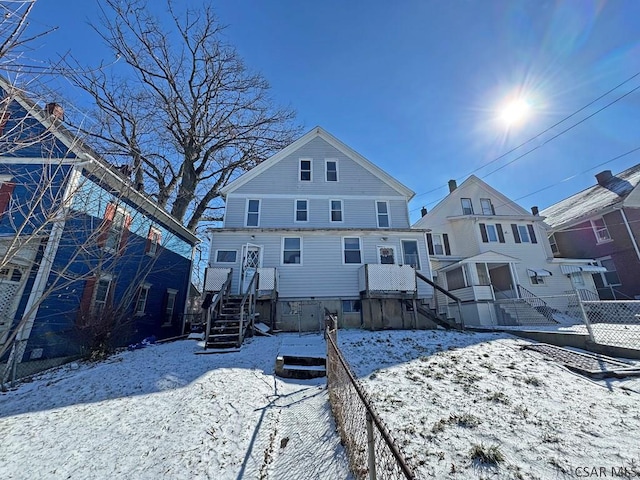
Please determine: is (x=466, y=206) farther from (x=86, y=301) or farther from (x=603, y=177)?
(x=86, y=301)

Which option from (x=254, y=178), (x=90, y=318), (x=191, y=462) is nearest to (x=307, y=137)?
(x=254, y=178)

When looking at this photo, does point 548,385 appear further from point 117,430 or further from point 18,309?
point 18,309

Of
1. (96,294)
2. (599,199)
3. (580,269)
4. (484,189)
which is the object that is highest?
(484,189)

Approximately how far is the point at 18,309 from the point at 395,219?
14.9 meters

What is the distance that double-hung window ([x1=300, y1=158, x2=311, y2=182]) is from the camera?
15484 millimetres

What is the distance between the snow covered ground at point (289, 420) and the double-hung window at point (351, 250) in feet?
23.9

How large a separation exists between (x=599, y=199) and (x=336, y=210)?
20.3m

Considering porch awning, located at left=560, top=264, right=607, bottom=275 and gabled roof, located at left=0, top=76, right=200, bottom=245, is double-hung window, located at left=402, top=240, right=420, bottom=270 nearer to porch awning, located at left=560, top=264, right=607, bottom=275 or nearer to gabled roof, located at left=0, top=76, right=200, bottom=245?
porch awning, located at left=560, top=264, right=607, bottom=275

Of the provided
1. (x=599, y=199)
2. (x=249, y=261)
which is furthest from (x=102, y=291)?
(x=599, y=199)

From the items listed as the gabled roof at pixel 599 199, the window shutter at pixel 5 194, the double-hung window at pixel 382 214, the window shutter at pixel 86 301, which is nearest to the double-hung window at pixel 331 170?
the double-hung window at pixel 382 214

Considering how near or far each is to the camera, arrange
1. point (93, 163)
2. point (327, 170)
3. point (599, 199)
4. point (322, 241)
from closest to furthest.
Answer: point (93, 163)
point (322, 241)
point (327, 170)
point (599, 199)

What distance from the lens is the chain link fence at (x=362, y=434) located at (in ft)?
6.79

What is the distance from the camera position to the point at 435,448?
307cm

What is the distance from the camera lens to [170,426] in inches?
149
